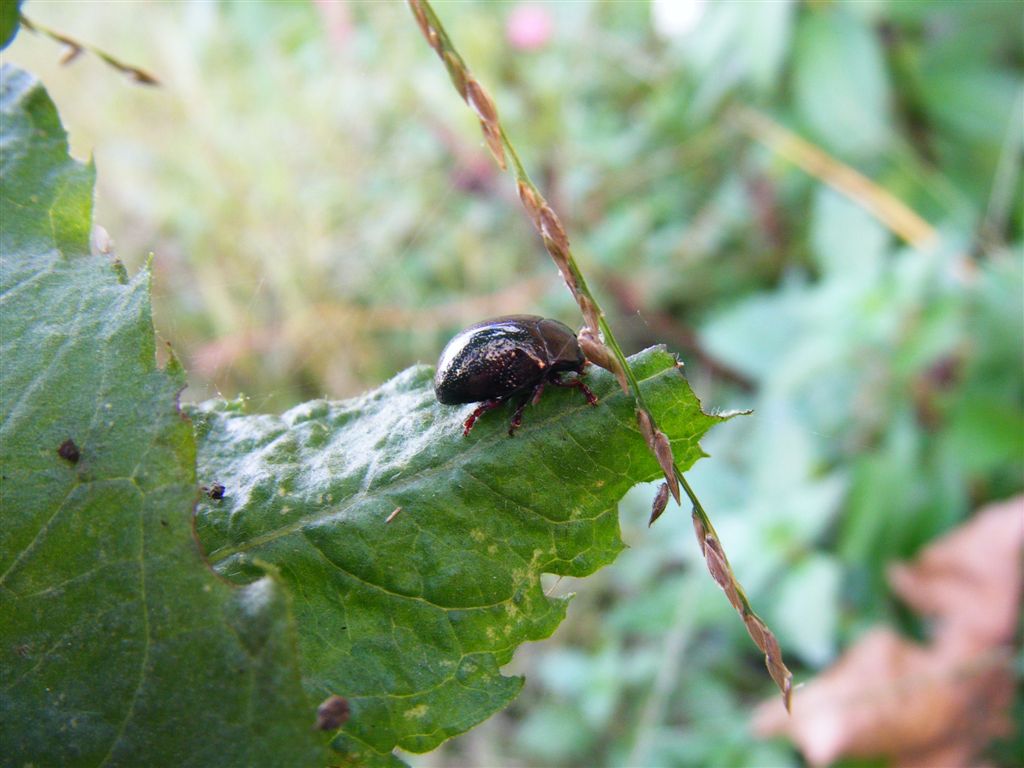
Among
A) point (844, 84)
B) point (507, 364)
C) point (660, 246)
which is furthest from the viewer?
point (660, 246)

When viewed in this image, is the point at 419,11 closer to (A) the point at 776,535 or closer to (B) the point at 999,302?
(A) the point at 776,535

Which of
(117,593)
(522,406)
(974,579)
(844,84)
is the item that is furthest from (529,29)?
(117,593)

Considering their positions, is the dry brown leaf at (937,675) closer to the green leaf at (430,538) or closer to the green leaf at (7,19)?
the green leaf at (430,538)

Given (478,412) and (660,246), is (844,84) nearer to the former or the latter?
(660,246)

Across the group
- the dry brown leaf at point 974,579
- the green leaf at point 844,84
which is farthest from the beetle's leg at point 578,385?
the green leaf at point 844,84

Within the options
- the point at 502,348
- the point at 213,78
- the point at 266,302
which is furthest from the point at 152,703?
the point at 213,78

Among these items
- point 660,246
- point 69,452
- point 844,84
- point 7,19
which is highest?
point 7,19

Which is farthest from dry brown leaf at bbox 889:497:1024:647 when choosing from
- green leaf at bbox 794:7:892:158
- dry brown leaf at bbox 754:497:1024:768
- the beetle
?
the beetle
